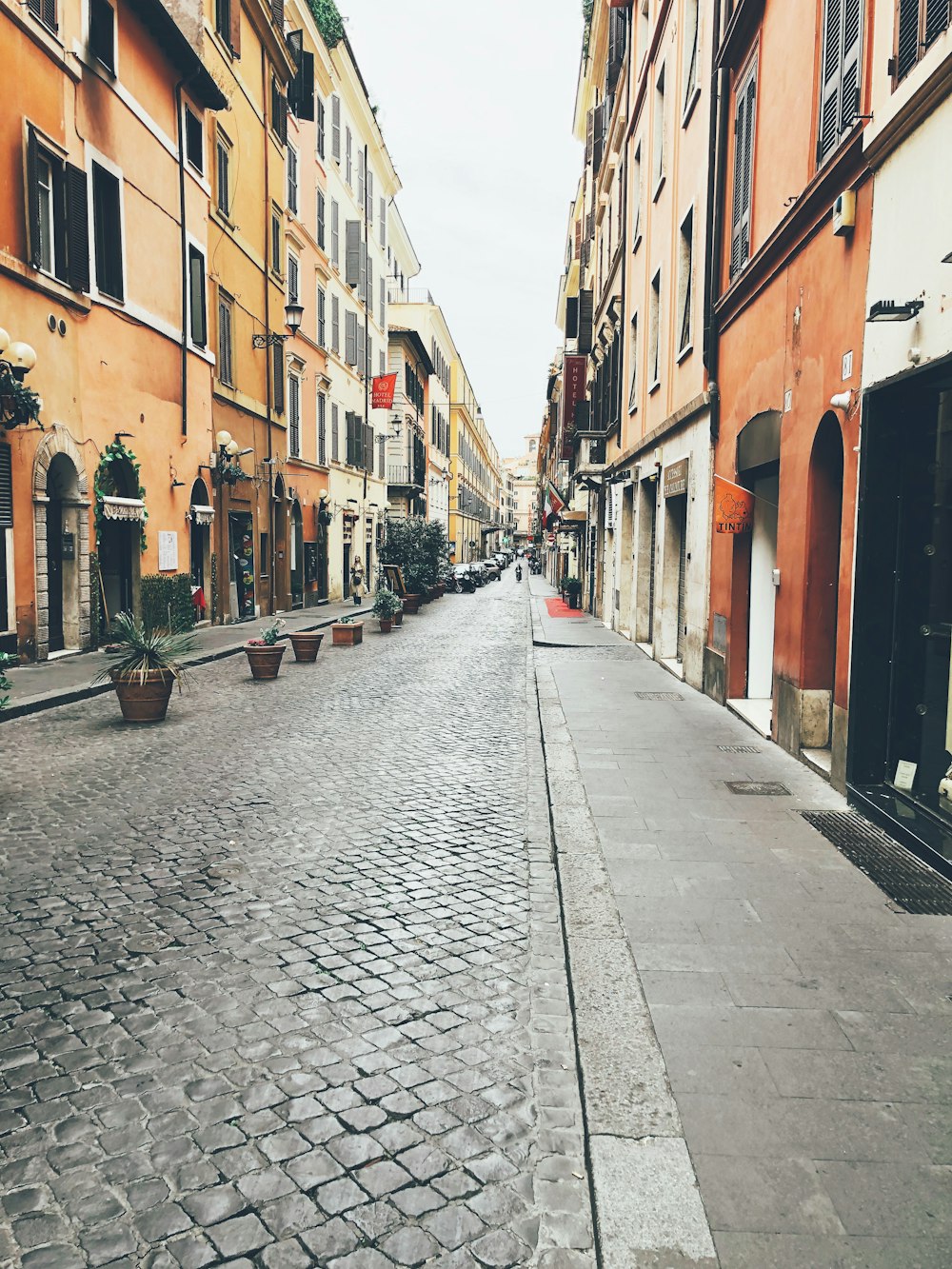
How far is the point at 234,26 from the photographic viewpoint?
2145 cm

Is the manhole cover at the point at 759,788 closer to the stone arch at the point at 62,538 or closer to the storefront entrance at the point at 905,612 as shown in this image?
the storefront entrance at the point at 905,612

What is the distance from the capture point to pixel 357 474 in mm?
38031

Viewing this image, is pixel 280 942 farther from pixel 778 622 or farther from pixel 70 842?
pixel 778 622

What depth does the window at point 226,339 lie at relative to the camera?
21609 millimetres

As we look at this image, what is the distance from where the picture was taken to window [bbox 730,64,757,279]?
10.1m

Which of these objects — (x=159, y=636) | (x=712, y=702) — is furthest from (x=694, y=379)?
(x=159, y=636)

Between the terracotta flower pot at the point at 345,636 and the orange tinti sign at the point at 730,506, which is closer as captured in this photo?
the orange tinti sign at the point at 730,506

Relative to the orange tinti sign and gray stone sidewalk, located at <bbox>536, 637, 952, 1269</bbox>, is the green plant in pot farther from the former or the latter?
gray stone sidewalk, located at <bbox>536, 637, 952, 1269</bbox>

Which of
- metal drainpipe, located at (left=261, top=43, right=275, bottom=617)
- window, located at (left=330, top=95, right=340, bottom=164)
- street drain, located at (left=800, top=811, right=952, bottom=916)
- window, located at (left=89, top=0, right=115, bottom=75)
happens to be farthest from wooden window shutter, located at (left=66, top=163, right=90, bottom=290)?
window, located at (left=330, top=95, right=340, bottom=164)

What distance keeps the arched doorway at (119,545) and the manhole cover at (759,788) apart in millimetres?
11588

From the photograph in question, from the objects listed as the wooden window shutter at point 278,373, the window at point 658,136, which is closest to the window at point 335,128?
the wooden window shutter at point 278,373

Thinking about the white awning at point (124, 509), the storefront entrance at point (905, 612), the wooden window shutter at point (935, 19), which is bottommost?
the storefront entrance at point (905, 612)

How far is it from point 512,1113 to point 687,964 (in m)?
1.23

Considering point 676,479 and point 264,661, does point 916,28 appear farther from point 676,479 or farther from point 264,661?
point 264,661
